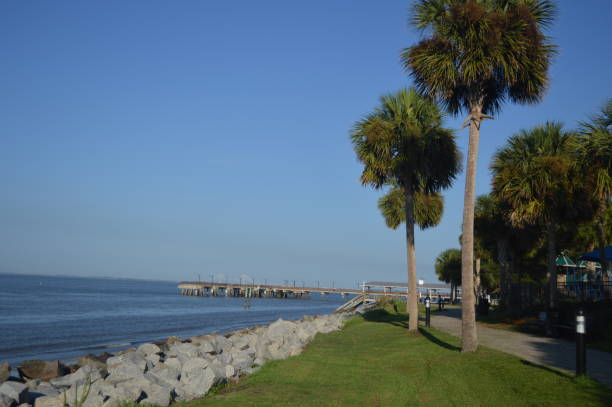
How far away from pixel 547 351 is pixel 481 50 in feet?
25.8

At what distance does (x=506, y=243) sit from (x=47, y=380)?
26587 mm

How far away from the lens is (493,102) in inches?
A: 587

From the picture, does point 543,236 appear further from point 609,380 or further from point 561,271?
point 609,380

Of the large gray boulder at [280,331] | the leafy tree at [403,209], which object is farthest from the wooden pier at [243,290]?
the large gray boulder at [280,331]

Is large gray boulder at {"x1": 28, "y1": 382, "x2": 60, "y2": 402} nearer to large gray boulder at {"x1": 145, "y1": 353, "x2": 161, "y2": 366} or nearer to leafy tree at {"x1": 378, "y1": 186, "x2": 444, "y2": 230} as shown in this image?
large gray boulder at {"x1": 145, "y1": 353, "x2": 161, "y2": 366}

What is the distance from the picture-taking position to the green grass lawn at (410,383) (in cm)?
825

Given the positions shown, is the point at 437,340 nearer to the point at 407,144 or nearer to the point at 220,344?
the point at 407,144

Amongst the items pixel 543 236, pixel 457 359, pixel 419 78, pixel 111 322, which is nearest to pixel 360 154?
pixel 419 78

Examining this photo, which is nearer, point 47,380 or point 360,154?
point 47,380

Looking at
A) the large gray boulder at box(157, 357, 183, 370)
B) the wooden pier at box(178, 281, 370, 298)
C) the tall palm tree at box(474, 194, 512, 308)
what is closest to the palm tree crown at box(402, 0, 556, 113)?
the large gray boulder at box(157, 357, 183, 370)

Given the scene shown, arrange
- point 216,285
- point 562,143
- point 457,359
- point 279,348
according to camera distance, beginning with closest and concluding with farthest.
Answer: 1. point 457,359
2. point 279,348
3. point 562,143
4. point 216,285

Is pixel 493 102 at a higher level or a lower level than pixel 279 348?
higher

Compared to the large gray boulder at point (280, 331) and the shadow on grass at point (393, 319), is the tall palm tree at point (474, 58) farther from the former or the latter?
the shadow on grass at point (393, 319)

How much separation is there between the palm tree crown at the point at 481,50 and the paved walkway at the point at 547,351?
6.59 m
